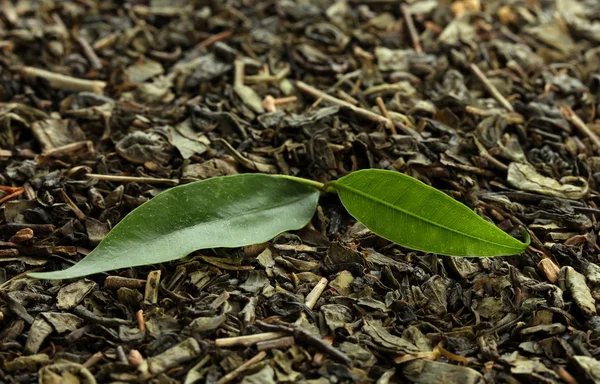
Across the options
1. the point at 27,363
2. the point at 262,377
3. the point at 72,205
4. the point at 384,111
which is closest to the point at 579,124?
the point at 384,111

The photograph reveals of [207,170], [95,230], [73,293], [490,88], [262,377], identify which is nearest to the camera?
[262,377]

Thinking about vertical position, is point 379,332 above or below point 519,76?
below

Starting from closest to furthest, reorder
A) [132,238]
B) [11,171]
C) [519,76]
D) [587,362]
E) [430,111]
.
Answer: [587,362]
[132,238]
[11,171]
[430,111]
[519,76]

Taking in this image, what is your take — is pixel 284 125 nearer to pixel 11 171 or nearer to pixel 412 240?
pixel 412 240

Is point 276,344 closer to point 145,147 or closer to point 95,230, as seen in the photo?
point 95,230

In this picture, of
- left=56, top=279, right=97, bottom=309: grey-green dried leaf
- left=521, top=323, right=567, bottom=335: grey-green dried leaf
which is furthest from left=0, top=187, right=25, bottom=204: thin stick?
left=521, top=323, right=567, bottom=335: grey-green dried leaf

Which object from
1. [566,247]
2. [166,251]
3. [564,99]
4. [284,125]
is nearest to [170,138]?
[284,125]
